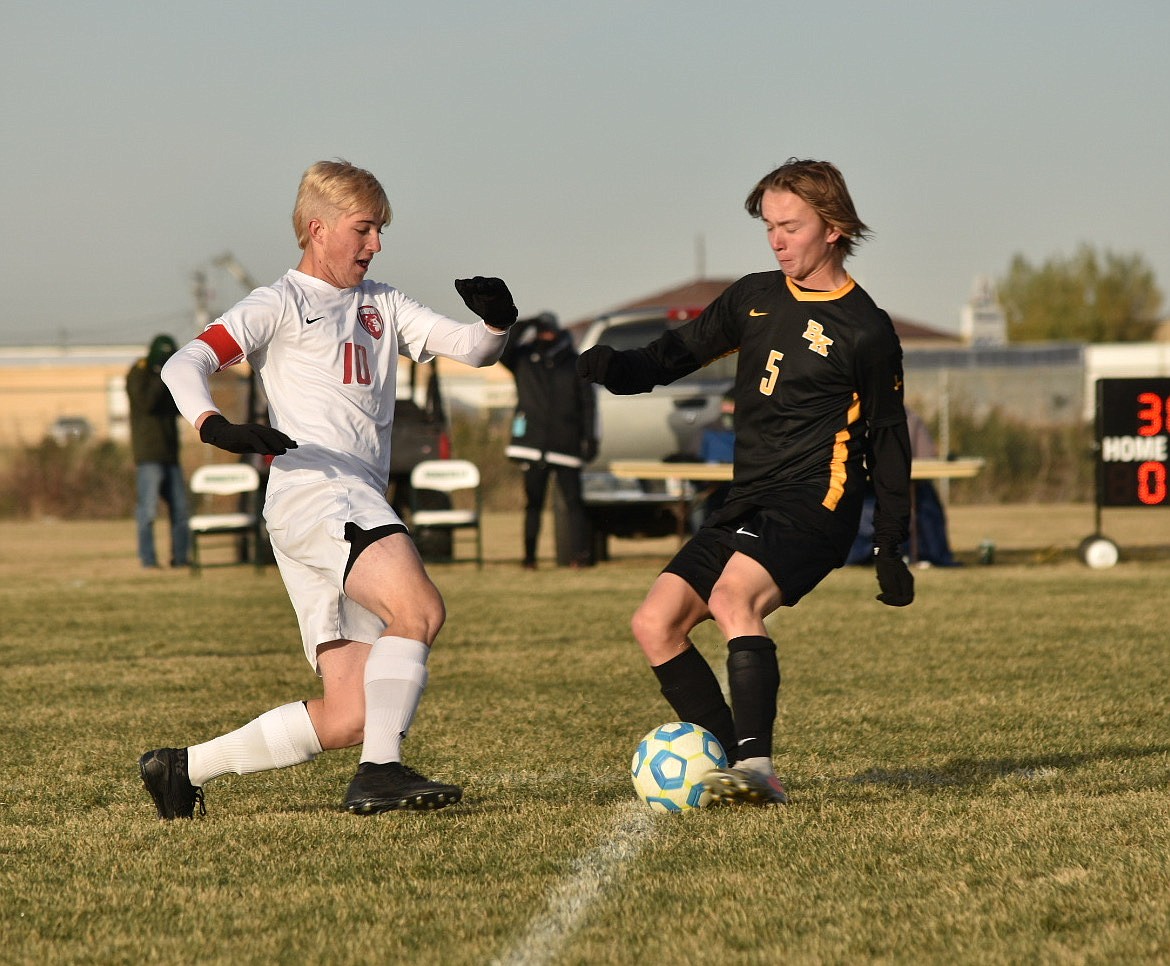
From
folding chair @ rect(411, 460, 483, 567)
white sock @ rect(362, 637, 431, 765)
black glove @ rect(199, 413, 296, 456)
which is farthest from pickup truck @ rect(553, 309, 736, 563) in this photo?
black glove @ rect(199, 413, 296, 456)

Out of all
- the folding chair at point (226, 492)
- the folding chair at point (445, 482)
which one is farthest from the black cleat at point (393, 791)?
the folding chair at point (445, 482)

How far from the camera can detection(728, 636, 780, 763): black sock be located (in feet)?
16.1

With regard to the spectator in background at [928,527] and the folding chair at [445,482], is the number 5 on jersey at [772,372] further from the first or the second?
the spectator in background at [928,527]

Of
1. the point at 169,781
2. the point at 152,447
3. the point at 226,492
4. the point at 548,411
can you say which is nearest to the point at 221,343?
the point at 169,781

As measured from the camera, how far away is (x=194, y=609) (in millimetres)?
12539

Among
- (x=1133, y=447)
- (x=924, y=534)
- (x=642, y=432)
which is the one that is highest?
(x=642, y=432)

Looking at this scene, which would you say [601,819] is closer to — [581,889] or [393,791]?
[393,791]

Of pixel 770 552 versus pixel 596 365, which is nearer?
pixel 770 552

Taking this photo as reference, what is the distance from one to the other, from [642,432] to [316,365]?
12446mm

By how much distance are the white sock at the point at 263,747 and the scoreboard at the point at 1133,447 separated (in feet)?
35.6

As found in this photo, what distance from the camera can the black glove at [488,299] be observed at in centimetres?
491

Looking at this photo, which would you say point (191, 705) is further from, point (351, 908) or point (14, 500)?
point (14, 500)

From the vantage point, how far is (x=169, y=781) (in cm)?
486

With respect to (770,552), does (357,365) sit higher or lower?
higher
